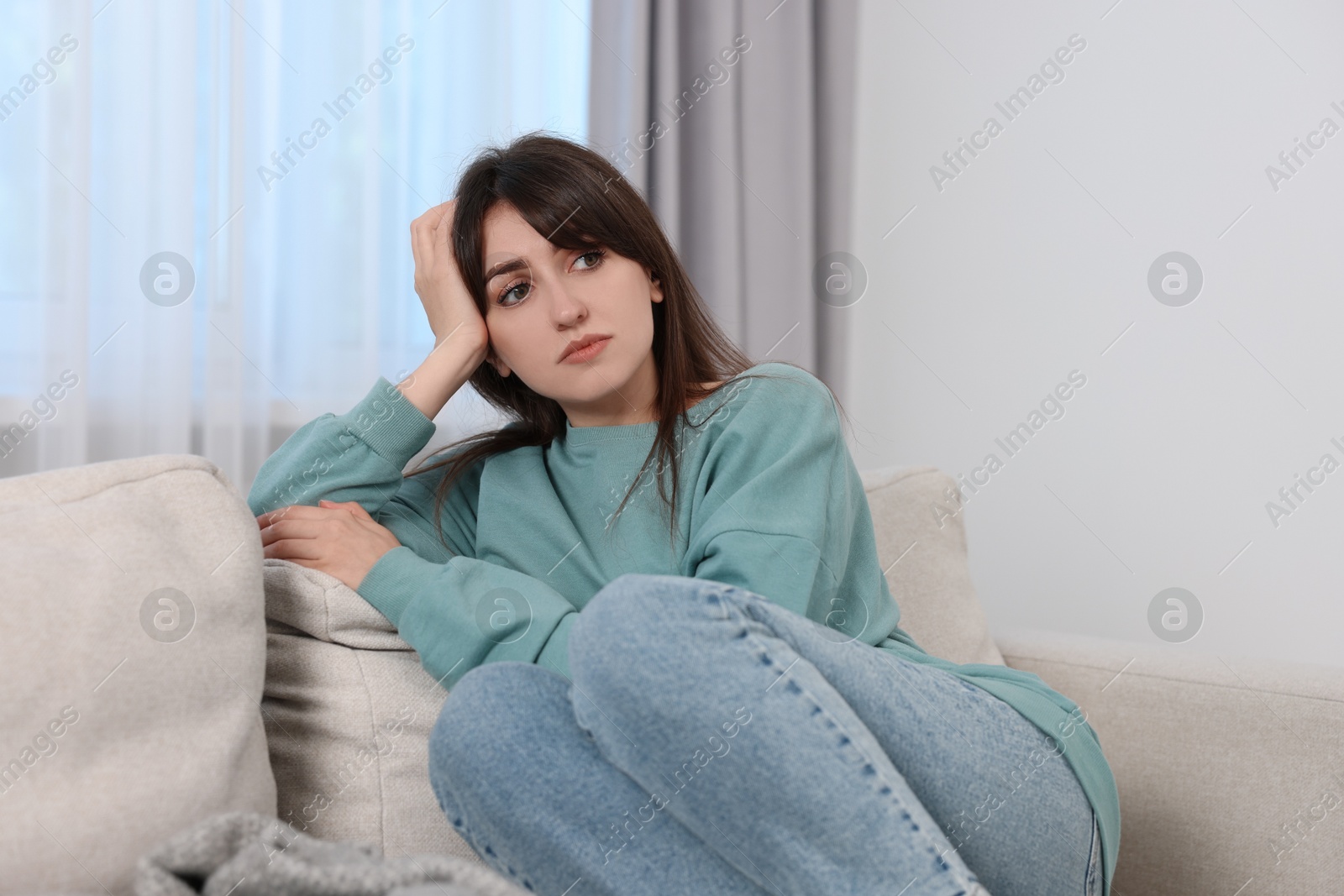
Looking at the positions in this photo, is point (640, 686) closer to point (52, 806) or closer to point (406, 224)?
point (52, 806)

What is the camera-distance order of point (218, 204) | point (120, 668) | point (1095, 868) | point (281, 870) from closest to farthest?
1. point (281, 870)
2. point (120, 668)
3. point (1095, 868)
4. point (218, 204)

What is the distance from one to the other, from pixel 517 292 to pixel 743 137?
1.19m

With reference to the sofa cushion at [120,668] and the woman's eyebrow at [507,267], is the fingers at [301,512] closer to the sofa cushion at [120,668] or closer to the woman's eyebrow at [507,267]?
the sofa cushion at [120,668]

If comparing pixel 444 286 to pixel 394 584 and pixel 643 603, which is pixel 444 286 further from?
pixel 643 603

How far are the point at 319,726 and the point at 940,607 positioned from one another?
81cm

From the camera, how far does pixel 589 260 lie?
116 cm

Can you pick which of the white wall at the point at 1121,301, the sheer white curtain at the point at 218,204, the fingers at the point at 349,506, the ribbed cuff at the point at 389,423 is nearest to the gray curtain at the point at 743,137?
the white wall at the point at 1121,301

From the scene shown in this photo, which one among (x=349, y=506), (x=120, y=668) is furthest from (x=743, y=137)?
(x=120, y=668)

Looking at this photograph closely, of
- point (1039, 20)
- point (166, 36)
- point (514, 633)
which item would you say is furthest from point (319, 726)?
point (1039, 20)

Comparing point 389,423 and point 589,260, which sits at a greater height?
point 589,260

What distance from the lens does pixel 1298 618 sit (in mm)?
1780

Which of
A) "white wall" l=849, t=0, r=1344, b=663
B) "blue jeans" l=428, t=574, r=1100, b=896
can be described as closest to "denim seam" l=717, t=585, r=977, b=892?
"blue jeans" l=428, t=574, r=1100, b=896

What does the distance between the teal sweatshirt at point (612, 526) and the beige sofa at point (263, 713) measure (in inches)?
3.4

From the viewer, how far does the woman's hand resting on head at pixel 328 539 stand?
99 cm
